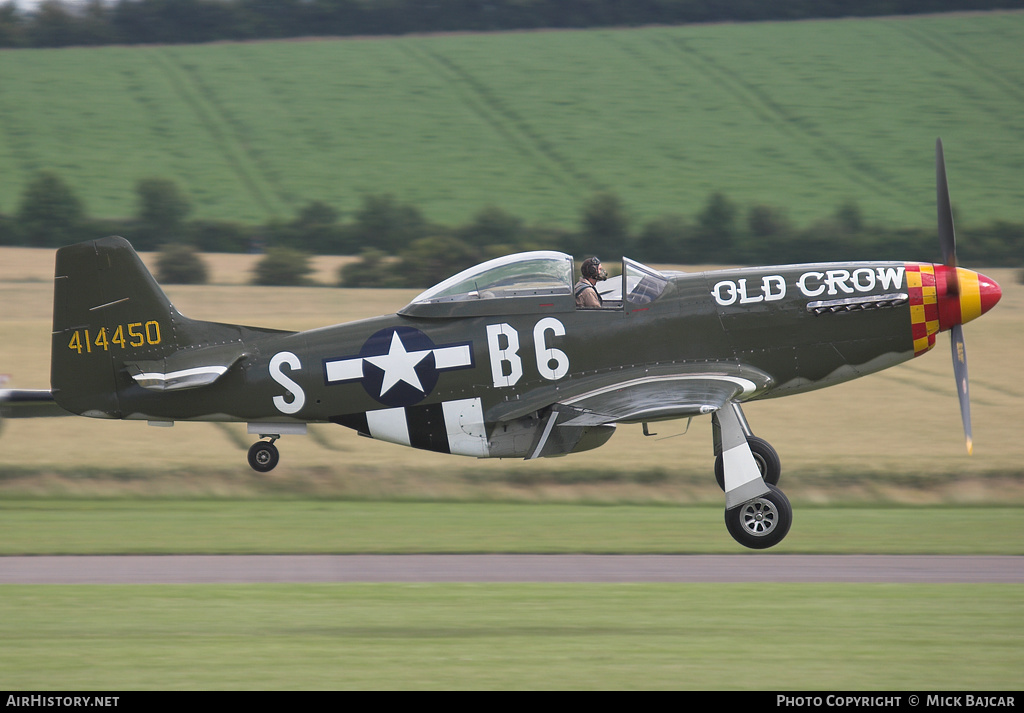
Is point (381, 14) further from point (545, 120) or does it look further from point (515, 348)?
point (515, 348)

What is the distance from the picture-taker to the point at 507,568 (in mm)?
10156

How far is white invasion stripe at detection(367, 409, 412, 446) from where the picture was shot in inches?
430

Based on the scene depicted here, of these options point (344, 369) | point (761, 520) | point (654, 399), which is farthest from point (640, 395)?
point (344, 369)

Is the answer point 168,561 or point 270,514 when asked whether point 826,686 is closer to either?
point 168,561

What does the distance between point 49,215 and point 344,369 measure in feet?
84.9

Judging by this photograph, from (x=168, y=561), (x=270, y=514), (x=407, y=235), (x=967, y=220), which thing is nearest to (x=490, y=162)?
(x=407, y=235)

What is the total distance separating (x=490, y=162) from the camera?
37688mm

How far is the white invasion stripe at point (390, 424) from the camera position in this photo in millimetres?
10914

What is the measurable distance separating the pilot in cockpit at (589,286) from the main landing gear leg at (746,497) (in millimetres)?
1669

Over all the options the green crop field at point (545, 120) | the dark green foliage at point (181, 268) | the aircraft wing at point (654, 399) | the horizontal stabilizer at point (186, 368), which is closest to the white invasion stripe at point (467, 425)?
the aircraft wing at point (654, 399)

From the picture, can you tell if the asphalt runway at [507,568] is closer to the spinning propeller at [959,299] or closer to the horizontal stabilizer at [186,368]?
the spinning propeller at [959,299]

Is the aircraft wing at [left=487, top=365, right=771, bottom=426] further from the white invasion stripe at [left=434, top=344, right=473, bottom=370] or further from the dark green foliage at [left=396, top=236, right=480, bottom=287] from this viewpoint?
the dark green foliage at [left=396, top=236, right=480, bottom=287]

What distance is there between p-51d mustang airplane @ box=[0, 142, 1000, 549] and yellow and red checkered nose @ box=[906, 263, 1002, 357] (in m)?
0.01

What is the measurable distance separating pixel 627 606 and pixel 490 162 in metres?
30.6
